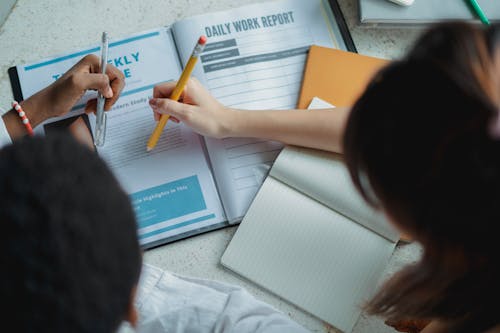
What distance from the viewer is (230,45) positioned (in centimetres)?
74

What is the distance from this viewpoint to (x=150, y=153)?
2.25ft

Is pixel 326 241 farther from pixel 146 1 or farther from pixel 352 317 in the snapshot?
pixel 146 1

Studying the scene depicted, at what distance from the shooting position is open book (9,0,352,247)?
666mm

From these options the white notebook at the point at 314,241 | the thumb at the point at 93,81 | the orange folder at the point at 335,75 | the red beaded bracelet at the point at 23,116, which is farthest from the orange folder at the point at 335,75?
the red beaded bracelet at the point at 23,116

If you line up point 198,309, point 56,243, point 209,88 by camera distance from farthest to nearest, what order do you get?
point 209,88, point 198,309, point 56,243

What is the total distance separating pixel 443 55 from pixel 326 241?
1.14ft

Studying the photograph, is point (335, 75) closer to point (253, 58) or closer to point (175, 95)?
point (253, 58)

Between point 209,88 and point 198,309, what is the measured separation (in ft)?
1.05

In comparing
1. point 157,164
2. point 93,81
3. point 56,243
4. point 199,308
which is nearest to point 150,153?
point 157,164

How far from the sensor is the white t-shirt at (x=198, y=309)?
580 mm

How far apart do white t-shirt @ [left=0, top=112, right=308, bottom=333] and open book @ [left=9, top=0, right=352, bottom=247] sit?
7cm

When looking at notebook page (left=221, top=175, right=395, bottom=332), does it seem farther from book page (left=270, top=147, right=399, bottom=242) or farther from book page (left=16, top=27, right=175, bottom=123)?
book page (left=16, top=27, right=175, bottom=123)

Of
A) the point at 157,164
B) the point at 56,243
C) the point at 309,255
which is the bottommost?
the point at 309,255

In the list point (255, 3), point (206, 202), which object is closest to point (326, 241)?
point (206, 202)
